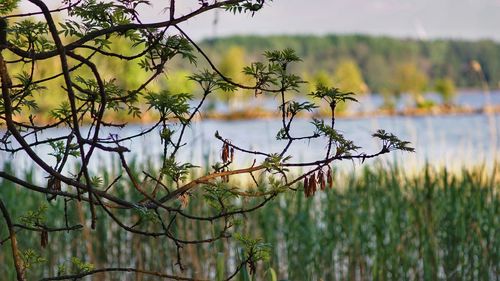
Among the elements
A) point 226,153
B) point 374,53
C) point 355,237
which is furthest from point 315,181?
point 374,53

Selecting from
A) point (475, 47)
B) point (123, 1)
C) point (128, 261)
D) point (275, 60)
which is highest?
point (475, 47)

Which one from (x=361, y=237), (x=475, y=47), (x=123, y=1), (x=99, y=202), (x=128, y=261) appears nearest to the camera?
(x=99, y=202)

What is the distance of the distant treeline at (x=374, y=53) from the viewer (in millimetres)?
63062

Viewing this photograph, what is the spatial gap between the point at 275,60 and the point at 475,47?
6141 cm

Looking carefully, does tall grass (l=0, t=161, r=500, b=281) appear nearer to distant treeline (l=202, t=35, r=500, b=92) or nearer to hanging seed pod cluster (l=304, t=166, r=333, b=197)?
hanging seed pod cluster (l=304, t=166, r=333, b=197)

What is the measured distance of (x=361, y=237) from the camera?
423cm

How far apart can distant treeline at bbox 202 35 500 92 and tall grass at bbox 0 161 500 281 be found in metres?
55.3

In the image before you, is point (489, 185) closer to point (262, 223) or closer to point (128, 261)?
point (262, 223)

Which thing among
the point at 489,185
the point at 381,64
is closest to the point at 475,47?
the point at 381,64

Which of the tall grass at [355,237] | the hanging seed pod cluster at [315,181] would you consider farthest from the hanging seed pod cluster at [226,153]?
the tall grass at [355,237]

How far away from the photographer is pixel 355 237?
4289 mm

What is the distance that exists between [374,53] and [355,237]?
2762 inches

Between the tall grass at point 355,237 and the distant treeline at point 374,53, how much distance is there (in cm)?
5534

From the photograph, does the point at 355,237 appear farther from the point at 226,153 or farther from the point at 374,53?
the point at 374,53
